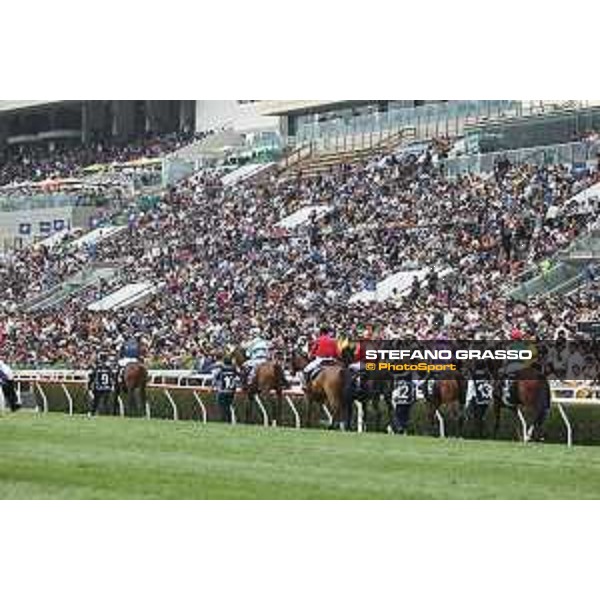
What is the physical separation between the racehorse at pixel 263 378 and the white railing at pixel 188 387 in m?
0.11

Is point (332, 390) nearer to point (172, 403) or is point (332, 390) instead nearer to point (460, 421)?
point (460, 421)

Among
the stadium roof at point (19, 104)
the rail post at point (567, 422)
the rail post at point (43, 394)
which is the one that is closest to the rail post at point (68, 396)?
the rail post at point (43, 394)

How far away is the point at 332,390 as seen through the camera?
12828mm

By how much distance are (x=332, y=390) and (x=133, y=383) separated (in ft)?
4.58

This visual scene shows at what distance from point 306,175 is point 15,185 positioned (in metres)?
2.20

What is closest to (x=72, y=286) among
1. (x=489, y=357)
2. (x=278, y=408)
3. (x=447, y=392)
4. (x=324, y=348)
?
(x=324, y=348)

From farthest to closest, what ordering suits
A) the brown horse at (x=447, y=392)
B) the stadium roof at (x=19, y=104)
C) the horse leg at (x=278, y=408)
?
the horse leg at (x=278, y=408), the brown horse at (x=447, y=392), the stadium roof at (x=19, y=104)

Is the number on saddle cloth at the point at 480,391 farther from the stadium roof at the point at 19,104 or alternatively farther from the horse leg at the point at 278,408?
the stadium roof at the point at 19,104

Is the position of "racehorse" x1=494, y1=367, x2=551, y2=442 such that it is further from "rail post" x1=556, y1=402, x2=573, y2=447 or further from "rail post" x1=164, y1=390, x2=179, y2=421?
"rail post" x1=164, y1=390, x2=179, y2=421

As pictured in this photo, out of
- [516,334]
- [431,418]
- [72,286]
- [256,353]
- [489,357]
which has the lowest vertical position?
[431,418]

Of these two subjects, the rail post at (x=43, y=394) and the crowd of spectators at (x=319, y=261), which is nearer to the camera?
the crowd of spectators at (x=319, y=261)

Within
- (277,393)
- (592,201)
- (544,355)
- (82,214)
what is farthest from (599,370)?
(82,214)

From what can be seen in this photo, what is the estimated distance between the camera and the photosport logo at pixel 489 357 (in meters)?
11.5

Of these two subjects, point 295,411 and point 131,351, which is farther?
point 295,411
